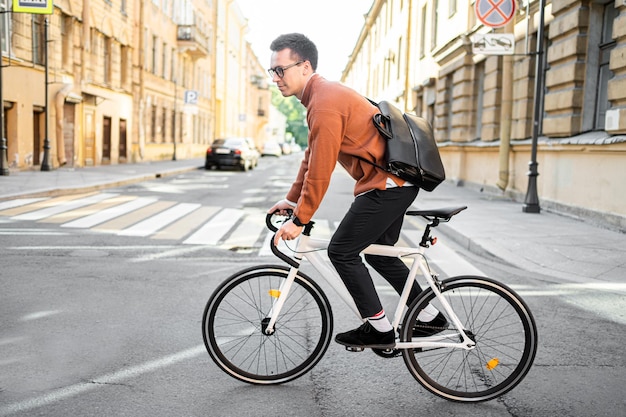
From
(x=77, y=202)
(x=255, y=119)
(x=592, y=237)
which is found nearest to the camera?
(x=592, y=237)

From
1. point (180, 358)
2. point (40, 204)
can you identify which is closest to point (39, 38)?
point (40, 204)

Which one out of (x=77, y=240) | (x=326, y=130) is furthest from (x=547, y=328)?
(x=77, y=240)

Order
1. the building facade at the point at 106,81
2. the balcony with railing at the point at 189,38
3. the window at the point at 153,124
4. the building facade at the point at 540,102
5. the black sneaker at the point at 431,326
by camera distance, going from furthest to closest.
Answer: the balcony with railing at the point at 189,38
the window at the point at 153,124
the building facade at the point at 106,81
the building facade at the point at 540,102
the black sneaker at the point at 431,326

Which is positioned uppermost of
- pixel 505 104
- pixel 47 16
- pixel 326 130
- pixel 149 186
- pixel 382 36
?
pixel 382 36

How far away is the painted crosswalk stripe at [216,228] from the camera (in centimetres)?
887

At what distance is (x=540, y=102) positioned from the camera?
1289 centimetres

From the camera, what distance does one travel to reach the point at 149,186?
61.3 feet

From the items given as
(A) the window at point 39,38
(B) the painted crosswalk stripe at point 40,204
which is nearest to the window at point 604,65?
(B) the painted crosswalk stripe at point 40,204

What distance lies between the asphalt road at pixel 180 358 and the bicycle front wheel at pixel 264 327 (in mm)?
105

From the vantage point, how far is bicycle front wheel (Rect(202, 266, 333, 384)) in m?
3.66

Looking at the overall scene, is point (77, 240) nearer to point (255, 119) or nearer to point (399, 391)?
point (399, 391)

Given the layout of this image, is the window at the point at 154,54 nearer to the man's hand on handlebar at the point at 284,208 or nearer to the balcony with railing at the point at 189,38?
the balcony with railing at the point at 189,38

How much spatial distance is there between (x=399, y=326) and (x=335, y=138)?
1088 millimetres

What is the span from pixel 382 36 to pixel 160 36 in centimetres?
1417
